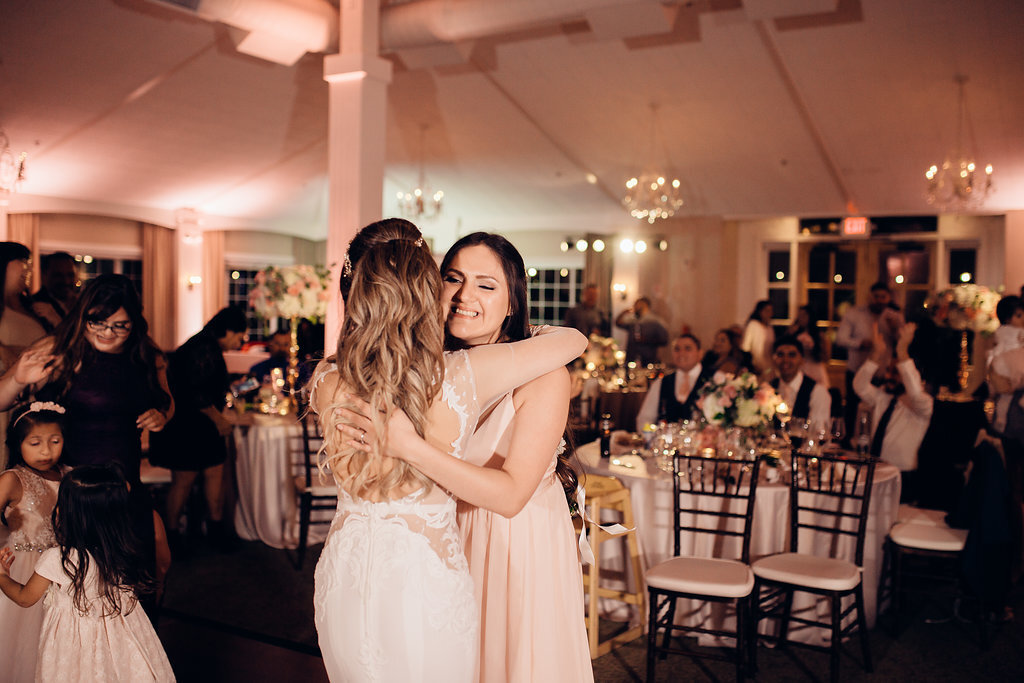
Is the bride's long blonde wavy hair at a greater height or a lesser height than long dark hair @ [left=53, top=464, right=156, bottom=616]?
greater

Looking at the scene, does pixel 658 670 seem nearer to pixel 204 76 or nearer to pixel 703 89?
pixel 703 89

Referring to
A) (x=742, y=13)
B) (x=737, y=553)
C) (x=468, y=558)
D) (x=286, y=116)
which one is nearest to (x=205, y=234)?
(x=286, y=116)

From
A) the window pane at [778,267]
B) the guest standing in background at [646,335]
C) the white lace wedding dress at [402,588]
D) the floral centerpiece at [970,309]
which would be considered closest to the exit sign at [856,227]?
the window pane at [778,267]

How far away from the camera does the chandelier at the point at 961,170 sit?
7.89m

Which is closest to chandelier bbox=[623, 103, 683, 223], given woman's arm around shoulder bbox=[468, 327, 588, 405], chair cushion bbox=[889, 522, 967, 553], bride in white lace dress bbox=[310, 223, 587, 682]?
chair cushion bbox=[889, 522, 967, 553]

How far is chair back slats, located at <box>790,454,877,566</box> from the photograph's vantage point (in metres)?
3.81

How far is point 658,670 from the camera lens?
145 inches

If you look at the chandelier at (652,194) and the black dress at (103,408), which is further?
the chandelier at (652,194)

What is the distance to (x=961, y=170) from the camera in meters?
7.91

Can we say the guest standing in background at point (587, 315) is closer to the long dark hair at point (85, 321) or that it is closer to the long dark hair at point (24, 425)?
the long dark hair at point (85, 321)

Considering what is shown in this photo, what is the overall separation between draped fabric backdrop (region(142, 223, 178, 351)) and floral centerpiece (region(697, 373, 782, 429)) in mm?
11013

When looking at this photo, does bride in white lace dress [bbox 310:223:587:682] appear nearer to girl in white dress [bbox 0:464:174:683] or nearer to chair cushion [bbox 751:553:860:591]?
girl in white dress [bbox 0:464:174:683]

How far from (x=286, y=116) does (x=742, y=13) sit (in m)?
5.52

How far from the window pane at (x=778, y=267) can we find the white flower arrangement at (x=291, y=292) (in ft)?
29.1
